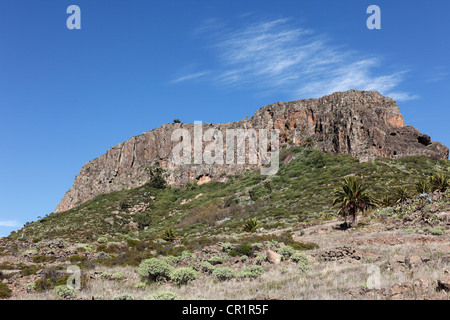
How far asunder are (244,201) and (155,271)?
5607 cm

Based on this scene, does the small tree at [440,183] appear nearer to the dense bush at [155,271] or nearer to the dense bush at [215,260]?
the dense bush at [215,260]

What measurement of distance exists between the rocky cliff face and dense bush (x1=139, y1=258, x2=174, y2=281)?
224 feet

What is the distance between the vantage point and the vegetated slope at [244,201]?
52438mm

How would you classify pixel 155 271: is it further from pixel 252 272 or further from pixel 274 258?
pixel 274 258

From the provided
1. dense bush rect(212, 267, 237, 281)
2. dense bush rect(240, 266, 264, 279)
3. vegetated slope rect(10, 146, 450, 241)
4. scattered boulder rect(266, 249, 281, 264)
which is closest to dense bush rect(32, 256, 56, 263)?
dense bush rect(212, 267, 237, 281)

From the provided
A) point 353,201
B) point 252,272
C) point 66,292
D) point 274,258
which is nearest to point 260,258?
point 274,258

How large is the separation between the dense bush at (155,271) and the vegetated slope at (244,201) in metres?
27.4

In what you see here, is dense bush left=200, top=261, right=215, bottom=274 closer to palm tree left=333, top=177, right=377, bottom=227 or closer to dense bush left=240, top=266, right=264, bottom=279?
dense bush left=240, top=266, right=264, bottom=279

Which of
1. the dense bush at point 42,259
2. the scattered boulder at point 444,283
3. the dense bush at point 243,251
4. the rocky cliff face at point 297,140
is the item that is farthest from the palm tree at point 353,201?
the rocky cliff face at point 297,140

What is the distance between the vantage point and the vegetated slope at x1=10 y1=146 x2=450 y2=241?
52438 millimetres

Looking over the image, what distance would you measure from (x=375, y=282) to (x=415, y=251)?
7.28m
